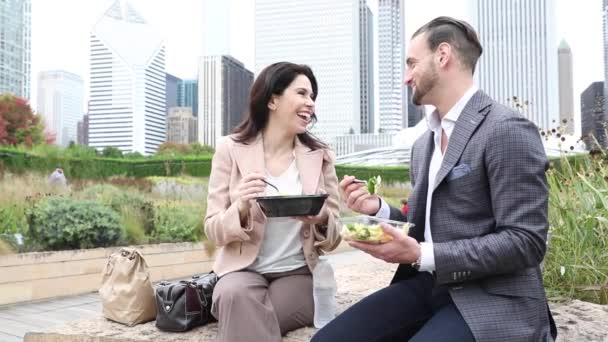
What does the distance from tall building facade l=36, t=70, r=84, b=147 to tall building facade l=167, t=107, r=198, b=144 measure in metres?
35.8

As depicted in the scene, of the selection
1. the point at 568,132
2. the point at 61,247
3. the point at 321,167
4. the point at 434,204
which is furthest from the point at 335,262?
the point at 434,204

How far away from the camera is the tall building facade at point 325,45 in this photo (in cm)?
12288

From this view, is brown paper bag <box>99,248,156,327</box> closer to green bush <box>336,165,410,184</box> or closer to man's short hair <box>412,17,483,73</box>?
man's short hair <box>412,17,483,73</box>

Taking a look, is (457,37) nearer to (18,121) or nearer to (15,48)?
(18,121)

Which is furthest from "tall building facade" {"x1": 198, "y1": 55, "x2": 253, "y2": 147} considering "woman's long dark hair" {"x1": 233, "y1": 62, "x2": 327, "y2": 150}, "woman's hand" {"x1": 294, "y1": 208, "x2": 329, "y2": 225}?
"woman's hand" {"x1": 294, "y1": 208, "x2": 329, "y2": 225}

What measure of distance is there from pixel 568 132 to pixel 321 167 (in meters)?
2.54

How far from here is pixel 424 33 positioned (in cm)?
177

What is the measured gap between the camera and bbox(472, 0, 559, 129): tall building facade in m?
102

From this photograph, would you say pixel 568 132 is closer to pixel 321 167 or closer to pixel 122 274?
pixel 321 167

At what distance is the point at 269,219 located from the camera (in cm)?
253

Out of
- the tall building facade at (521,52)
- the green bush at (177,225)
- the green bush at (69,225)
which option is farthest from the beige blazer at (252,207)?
the tall building facade at (521,52)

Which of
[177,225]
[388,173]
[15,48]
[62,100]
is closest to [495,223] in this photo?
[177,225]

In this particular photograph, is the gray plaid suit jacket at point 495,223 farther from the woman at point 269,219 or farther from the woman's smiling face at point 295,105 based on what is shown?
the woman's smiling face at point 295,105

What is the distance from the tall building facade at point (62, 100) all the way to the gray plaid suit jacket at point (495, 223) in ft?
536
